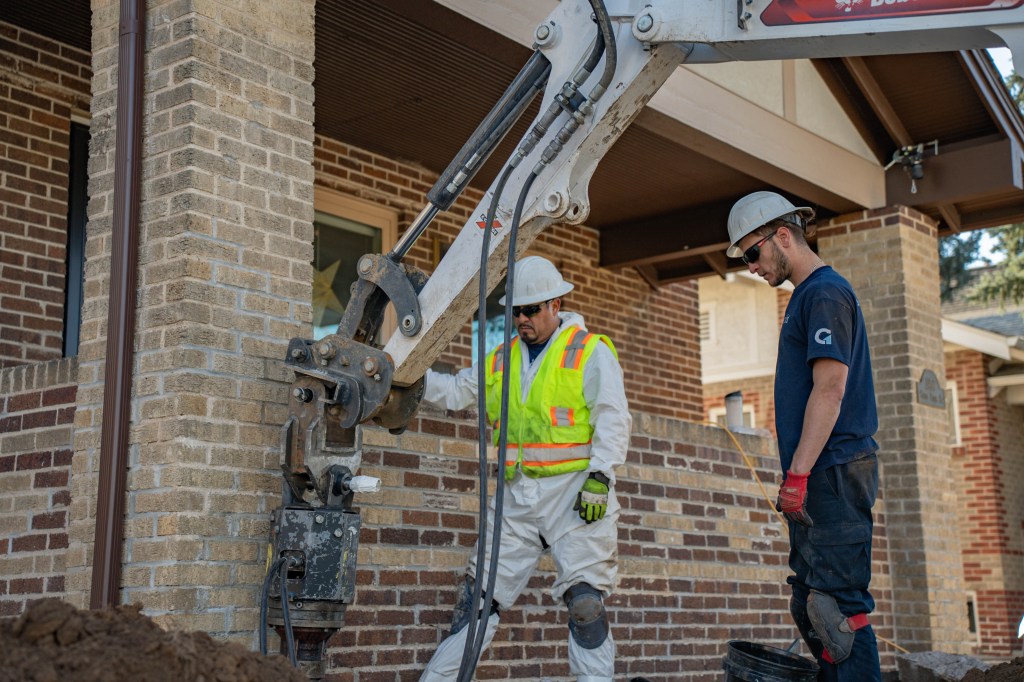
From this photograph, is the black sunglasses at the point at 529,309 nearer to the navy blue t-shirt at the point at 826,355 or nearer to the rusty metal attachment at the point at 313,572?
the navy blue t-shirt at the point at 826,355

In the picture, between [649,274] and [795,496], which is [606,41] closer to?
[795,496]

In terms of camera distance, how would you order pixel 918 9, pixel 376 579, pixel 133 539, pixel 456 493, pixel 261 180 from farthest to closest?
pixel 456 493 < pixel 376 579 < pixel 261 180 < pixel 133 539 < pixel 918 9

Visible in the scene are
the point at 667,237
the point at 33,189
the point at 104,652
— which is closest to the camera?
the point at 104,652

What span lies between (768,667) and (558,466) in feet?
4.56

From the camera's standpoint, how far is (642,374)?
39.6 ft

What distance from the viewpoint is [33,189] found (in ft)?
24.0

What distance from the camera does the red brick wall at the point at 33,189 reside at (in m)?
7.11

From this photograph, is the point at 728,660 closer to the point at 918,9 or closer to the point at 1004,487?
the point at 918,9

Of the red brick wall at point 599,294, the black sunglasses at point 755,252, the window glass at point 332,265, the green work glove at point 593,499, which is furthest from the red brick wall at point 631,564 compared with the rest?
the window glass at point 332,265

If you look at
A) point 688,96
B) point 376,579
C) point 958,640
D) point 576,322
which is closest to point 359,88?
point 688,96

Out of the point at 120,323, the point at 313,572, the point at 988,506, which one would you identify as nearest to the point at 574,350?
the point at 313,572

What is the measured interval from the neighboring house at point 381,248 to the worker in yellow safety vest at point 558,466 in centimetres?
51

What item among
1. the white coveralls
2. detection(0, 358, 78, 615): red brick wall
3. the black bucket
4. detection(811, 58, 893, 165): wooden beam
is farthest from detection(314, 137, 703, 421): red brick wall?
the black bucket

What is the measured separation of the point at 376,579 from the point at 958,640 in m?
6.22
